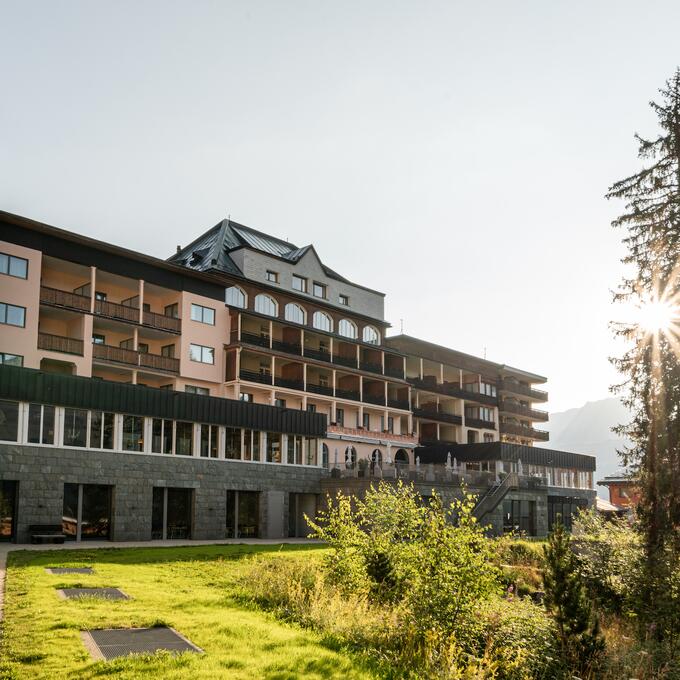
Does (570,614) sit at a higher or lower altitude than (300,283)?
lower

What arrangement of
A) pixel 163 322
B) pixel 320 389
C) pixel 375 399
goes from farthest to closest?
pixel 375 399, pixel 320 389, pixel 163 322

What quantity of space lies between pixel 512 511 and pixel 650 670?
38.3m

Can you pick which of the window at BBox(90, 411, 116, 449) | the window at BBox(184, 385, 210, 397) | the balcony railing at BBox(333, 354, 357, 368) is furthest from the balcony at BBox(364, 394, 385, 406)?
the window at BBox(90, 411, 116, 449)

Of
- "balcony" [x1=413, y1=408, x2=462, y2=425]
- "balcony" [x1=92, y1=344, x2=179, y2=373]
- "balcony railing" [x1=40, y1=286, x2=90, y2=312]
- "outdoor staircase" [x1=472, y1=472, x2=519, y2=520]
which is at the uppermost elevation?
"balcony railing" [x1=40, y1=286, x2=90, y2=312]

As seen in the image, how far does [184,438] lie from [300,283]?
21.7 meters

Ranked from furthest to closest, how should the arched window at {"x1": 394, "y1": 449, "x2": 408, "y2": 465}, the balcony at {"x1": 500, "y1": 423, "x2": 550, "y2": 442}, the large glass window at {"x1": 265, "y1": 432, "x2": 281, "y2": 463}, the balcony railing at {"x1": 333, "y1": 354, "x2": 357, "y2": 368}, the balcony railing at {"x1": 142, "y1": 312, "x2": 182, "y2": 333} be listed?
1. the balcony at {"x1": 500, "y1": 423, "x2": 550, "y2": 442}
2. the arched window at {"x1": 394, "y1": 449, "x2": 408, "y2": 465}
3. the balcony railing at {"x1": 333, "y1": 354, "x2": 357, "y2": 368}
4. the balcony railing at {"x1": 142, "y1": 312, "x2": 182, "y2": 333}
5. the large glass window at {"x1": 265, "y1": 432, "x2": 281, "y2": 463}

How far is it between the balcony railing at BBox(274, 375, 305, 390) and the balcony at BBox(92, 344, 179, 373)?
864 cm

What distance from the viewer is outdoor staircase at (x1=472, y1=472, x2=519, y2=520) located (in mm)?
47625

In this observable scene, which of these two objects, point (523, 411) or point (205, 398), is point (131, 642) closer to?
point (205, 398)

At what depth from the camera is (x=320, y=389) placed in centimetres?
5716

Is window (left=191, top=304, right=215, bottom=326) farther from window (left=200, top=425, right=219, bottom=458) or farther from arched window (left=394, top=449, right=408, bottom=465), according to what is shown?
arched window (left=394, top=449, right=408, bottom=465)

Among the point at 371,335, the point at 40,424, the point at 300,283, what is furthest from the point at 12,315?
the point at 371,335

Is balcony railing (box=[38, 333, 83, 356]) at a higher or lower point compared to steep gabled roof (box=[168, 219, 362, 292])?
lower

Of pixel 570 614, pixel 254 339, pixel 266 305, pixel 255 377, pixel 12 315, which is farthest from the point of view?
pixel 266 305
